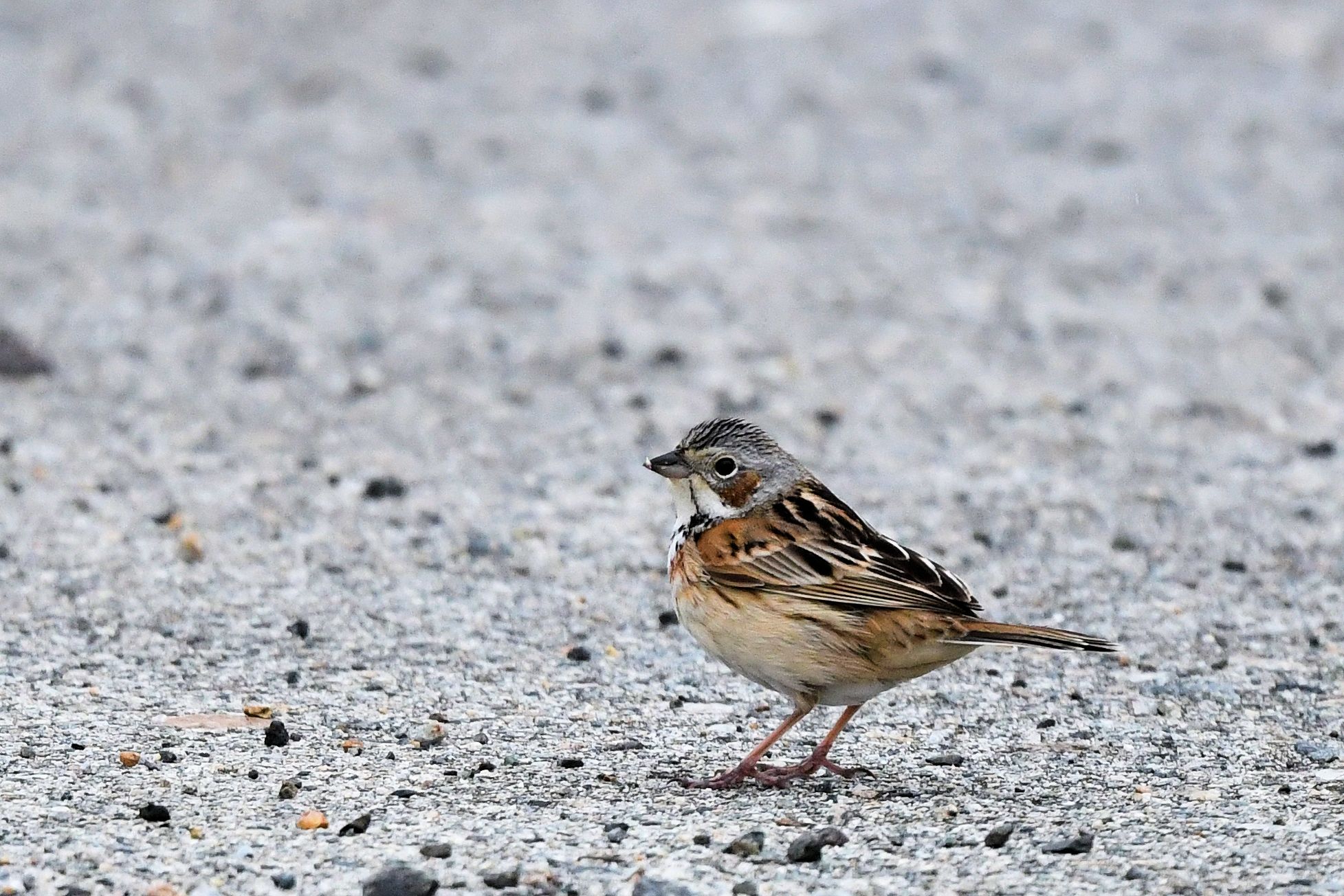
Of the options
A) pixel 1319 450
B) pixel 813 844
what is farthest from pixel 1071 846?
pixel 1319 450

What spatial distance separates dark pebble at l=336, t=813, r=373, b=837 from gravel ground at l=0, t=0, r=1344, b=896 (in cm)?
8

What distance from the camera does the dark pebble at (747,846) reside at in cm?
531

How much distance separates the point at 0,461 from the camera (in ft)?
30.9

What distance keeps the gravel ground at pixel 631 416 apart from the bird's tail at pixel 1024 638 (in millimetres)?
445

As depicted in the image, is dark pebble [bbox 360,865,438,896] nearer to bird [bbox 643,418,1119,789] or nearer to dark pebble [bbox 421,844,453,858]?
dark pebble [bbox 421,844,453,858]

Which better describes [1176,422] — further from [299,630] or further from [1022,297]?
[299,630]

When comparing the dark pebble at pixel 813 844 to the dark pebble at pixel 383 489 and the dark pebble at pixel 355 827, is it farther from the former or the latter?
the dark pebble at pixel 383 489

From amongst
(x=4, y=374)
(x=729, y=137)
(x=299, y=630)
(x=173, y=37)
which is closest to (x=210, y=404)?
(x=4, y=374)

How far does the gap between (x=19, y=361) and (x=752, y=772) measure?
5935mm

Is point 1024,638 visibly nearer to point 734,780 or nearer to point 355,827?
point 734,780

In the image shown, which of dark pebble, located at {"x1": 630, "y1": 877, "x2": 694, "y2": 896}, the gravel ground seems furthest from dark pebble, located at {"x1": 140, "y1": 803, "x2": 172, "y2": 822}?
dark pebble, located at {"x1": 630, "y1": 877, "x2": 694, "y2": 896}

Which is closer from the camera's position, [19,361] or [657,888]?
[657,888]

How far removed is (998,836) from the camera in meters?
5.39

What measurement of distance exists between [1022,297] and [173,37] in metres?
7.65
